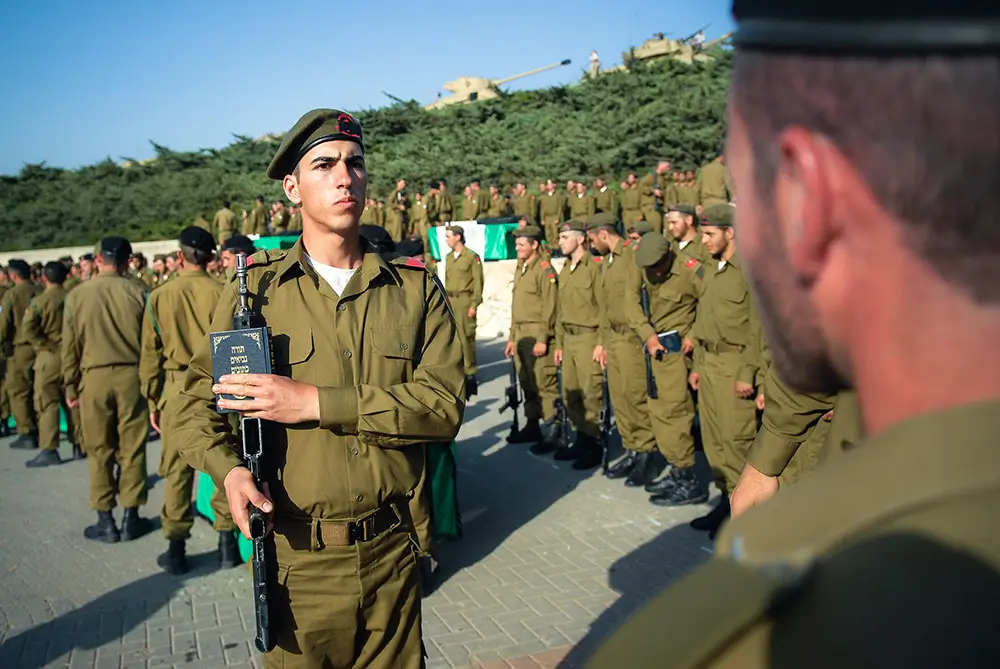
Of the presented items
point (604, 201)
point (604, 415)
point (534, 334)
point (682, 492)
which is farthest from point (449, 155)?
point (682, 492)

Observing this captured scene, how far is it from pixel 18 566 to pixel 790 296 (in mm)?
6614

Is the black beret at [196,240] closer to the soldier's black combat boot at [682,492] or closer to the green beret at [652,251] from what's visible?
the green beret at [652,251]

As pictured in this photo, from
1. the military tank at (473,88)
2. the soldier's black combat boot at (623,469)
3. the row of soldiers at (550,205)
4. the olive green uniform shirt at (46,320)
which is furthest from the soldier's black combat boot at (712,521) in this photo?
the military tank at (473,88)

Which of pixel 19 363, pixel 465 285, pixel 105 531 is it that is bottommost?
pixel 105 531

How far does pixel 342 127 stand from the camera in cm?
278

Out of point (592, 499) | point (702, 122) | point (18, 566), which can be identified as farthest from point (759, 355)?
point (702, 122)

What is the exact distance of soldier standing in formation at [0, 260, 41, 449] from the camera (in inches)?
401

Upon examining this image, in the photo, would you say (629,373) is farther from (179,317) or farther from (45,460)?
(45,460)

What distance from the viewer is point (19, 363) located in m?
10.3

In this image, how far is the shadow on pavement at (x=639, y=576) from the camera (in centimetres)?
433

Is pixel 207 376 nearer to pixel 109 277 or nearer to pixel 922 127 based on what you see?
pixel 922 127

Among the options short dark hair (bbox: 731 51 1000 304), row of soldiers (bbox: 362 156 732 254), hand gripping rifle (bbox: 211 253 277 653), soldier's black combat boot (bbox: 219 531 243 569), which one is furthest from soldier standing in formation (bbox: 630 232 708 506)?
row of soldiers (bbox: 362 156 732 254)

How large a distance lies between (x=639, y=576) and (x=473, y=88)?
37936 millimetres

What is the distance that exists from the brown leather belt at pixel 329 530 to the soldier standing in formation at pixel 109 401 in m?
4.47
